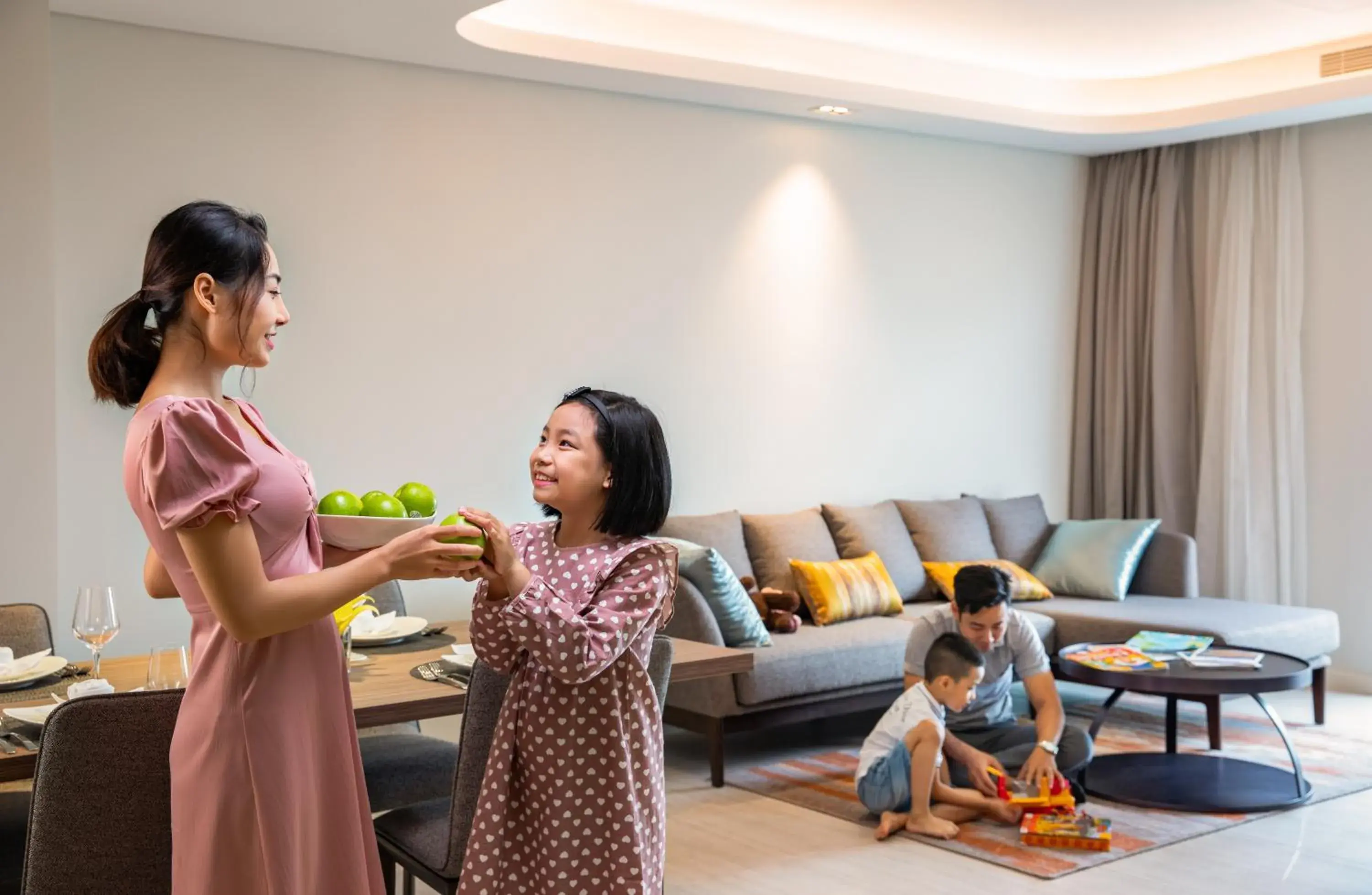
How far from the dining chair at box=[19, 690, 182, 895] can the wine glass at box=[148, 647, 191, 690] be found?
0.28m

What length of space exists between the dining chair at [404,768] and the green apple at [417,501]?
2.75 ft

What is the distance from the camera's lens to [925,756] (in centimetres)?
413

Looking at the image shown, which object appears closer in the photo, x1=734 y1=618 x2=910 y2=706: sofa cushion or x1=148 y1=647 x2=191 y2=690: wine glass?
x1=148 y1=647 x2=191 y2=690: wine glass

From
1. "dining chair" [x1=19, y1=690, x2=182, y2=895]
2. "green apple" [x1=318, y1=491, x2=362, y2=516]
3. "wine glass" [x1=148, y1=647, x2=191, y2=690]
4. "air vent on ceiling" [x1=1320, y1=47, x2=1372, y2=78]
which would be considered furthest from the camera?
"air vent on ceiling" [x1=1320, y1=47, x2=1372, y2=78]

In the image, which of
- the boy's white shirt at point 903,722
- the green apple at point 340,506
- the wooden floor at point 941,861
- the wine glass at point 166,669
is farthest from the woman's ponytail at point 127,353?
the boy's white shirt at point 903,722

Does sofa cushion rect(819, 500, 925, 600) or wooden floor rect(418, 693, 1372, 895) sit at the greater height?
sofa cushion rect(819, 500, 925, 600)

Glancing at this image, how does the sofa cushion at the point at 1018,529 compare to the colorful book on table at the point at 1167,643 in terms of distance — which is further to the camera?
the sofa cushion at the point at 1018,529

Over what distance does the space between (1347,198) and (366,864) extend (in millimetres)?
6099

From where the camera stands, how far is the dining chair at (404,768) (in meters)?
3.09

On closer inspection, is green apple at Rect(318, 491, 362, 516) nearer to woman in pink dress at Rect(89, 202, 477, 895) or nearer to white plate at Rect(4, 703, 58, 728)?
woman in pink dress at Rect(89, 202, 477, 895)

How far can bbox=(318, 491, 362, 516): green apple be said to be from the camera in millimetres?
2051

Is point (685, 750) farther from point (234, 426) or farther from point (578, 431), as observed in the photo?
point (234, 426)

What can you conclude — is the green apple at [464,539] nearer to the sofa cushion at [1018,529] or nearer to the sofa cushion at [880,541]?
the sofa cushion at [880,541]

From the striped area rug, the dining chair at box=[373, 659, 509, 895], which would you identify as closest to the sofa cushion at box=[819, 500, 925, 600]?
the striped area rug
